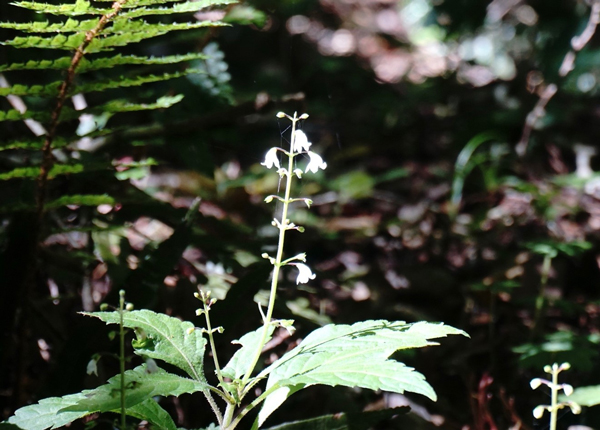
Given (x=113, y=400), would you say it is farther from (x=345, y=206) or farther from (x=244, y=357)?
(x=345, y=206)

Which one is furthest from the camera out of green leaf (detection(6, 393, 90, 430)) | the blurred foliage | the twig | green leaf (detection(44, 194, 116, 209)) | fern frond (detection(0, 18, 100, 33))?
the twig

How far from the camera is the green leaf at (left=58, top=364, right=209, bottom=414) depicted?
35.9 inches

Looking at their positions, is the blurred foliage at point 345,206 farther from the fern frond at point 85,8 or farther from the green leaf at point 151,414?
the green leaf at point 151,414

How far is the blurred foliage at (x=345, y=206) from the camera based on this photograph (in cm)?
158

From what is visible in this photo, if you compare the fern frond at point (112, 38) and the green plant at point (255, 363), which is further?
the fern frond at point (112, 38)

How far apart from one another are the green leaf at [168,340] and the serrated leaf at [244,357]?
57mm

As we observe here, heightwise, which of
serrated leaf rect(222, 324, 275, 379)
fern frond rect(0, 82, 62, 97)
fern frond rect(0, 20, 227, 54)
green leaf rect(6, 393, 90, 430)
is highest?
fern frond rect(0, 20, 227, 54)

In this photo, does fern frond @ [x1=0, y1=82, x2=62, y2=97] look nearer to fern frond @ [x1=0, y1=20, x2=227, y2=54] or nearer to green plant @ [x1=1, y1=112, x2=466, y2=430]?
fern frond @ [x1=0, y1=20, x2=227, y2=54]

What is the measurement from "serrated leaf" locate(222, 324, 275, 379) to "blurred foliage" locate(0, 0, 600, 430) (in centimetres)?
31

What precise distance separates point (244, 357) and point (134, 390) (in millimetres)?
235

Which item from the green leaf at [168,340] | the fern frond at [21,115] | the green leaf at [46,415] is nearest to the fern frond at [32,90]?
the fern frond at [21,115]

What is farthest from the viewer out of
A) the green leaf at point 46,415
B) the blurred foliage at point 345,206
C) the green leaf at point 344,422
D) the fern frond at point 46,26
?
the blurred foliage at point 345,206

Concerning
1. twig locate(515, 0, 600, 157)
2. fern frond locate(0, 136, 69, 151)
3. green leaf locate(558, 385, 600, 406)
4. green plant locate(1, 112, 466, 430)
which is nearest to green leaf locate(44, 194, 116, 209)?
fern frond locate(0, 136, 69, 151)

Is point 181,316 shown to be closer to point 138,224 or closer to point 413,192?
point 138,224
